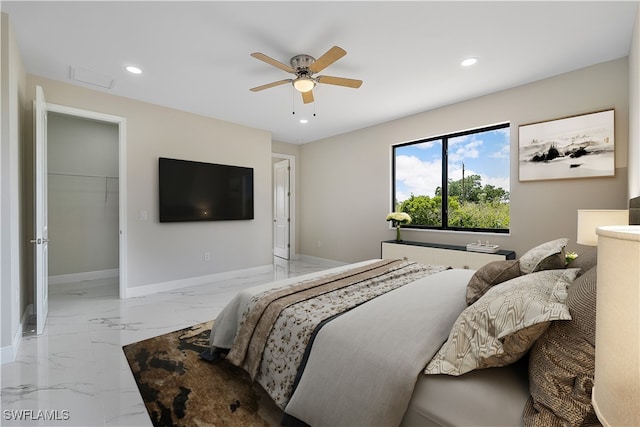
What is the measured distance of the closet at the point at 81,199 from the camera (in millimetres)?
4547

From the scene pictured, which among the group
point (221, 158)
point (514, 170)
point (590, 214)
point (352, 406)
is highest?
point (221, 158)

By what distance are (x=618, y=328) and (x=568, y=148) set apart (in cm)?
359

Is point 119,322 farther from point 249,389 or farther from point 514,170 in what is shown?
point 514,170

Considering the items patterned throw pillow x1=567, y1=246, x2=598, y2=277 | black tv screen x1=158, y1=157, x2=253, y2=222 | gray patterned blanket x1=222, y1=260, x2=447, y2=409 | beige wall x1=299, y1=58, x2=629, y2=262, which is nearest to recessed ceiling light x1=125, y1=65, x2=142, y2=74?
black tv screen x1=158, y1=157, x2=253, y2=222

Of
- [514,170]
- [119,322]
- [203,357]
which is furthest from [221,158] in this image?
[514,170]

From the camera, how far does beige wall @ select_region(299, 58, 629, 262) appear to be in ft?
9.70

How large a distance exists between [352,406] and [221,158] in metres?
4.36

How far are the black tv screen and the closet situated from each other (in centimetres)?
169

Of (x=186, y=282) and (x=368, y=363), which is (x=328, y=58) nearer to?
(x=368, y=363)

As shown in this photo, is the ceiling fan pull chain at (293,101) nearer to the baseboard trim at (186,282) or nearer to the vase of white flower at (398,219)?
the vase of white flower at (398,219)

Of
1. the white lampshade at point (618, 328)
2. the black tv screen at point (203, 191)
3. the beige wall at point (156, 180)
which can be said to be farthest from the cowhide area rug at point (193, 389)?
the black tv screen at point (203, 191)

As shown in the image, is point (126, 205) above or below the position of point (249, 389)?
above

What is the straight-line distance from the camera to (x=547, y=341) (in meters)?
0.97

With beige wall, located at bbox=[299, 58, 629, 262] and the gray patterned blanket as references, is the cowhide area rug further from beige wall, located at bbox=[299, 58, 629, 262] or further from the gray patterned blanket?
beige wall, located at bbox=[299, 58, 629, 262]
